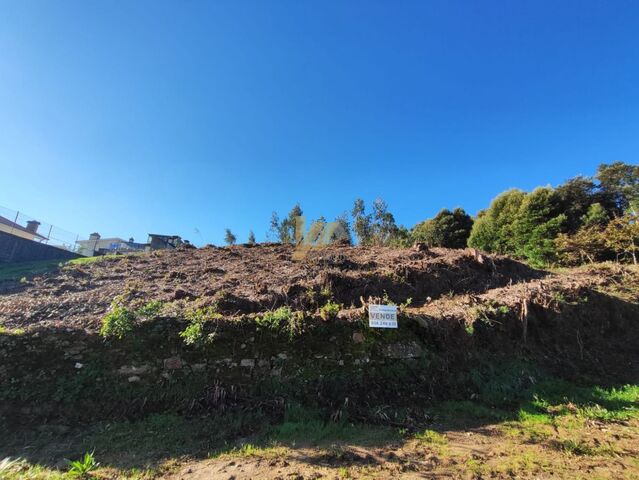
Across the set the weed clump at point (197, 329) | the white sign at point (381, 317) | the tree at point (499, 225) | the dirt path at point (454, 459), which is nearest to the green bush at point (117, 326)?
the weed clump at point (197, 329)

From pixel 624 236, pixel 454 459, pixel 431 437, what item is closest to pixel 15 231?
pixel 431 437

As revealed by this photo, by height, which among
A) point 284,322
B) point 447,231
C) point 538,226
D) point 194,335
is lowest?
point 194,335

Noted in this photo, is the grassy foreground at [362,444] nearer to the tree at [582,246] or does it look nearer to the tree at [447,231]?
the tree at [582,246]

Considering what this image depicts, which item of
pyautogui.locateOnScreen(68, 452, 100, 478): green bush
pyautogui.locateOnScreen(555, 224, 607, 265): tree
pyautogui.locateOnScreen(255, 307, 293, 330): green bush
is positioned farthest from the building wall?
pyautogui.locateOnScreen(555, 224, 607, 265): tree

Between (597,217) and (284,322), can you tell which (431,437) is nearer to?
(284,322)

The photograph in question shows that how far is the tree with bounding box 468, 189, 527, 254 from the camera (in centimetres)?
1475

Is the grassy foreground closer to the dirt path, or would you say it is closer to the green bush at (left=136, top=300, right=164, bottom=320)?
the dirt path

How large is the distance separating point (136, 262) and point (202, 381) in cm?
912

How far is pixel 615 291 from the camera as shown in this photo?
26.6ft

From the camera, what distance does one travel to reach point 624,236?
10641 millimetres

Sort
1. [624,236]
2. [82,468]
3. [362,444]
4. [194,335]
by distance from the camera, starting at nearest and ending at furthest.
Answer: [82,468], [362,444], [194,335], [624,236]

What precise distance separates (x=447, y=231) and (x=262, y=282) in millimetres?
13959

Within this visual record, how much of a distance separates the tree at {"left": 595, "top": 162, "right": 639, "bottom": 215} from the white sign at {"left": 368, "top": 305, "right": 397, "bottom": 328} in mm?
20030

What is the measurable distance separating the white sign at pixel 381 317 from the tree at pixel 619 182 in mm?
20030
